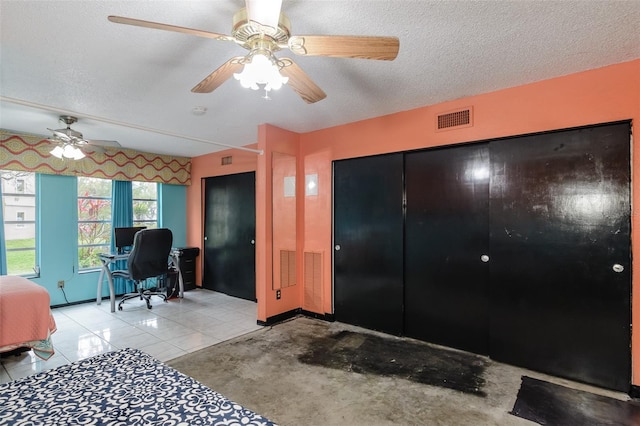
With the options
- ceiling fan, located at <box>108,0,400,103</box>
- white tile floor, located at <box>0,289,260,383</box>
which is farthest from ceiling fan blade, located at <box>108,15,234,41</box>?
white tile floor, located at <box>0,289,260,383</box>

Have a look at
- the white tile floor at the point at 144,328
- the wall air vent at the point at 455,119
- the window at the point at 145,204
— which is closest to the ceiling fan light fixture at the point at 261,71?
the wall air vent at the point at 455,119

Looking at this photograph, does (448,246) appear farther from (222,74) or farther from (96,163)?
(96,163)

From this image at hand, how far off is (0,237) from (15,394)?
3702mm

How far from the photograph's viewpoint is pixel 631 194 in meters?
2.30

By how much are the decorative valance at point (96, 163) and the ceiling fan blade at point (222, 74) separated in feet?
12.9

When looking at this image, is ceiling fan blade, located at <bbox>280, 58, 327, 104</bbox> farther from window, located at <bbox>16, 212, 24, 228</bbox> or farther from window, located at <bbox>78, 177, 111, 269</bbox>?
window, located at <bbox>16, 212, 24, 228</bbox>

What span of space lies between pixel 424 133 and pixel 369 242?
1371mm

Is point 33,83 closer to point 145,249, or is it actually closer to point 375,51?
point 145,249

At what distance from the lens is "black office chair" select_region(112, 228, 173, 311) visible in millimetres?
4422

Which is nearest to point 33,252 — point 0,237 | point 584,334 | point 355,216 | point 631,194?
point 0,237

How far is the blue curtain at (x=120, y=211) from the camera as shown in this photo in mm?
5137

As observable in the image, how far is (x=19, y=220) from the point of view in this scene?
4332 mm

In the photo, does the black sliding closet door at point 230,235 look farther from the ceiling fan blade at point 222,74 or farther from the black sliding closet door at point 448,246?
the ceiling fan blade at point 222,74

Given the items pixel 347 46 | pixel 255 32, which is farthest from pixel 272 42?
pixel 347 46
